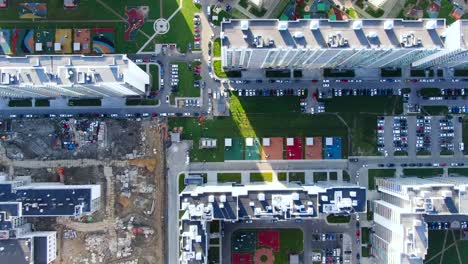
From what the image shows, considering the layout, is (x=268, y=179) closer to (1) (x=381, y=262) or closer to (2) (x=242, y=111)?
(2) (x=242, y=111)

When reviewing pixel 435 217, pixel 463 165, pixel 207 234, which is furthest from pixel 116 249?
pixel 463 165

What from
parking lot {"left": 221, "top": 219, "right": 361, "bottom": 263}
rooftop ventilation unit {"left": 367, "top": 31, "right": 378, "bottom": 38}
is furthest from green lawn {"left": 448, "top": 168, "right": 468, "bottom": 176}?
rooftop ventilation unit {"left": 367, "top": 31, "right": 378, "bottom": 38}

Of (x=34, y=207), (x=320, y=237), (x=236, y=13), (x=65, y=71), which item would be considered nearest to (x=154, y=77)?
(x=236, y=13)

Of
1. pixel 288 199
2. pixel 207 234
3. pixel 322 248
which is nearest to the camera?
pixel 288 199

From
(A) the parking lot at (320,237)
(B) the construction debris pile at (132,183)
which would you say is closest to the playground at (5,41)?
(B) the construction debris pile at (132,183)

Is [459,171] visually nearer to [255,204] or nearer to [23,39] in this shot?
[255,204]
